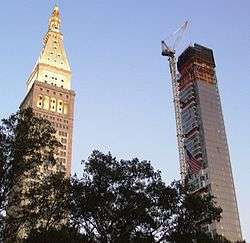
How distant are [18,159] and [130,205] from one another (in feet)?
31.4

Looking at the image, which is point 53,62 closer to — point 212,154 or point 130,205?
point 212,154

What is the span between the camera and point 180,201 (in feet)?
131

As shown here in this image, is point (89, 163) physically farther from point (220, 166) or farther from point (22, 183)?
point (220, 166)

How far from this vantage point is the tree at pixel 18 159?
3350cm

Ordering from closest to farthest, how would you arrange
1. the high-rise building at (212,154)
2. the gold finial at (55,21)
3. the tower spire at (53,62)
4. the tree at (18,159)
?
the tree at (18,159)
the tower spire at (53,62)
the high-rise building at (212,154)
the gold finial at (55,21)

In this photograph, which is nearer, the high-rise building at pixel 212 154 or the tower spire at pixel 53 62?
the tower spire at pixel 53 62

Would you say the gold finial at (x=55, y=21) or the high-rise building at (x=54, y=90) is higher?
the gold finial at (x=55, y=21)

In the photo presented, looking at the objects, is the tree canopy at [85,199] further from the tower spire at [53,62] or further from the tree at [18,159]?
the tower spire at [53,62]

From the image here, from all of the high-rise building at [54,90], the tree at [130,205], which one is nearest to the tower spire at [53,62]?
the high-rise building at [54,90]

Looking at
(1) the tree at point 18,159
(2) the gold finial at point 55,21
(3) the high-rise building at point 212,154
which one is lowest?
(1) the tree at point 18,159

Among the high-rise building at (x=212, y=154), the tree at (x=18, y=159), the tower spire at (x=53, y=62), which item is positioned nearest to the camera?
the tree at (x=18, y=159)

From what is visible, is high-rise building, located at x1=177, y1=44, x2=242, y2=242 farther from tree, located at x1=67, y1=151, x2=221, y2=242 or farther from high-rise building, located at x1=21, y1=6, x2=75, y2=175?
tree, located at x1=67, y1=151, x2=221, y2=242

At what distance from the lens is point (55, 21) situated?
559 ft

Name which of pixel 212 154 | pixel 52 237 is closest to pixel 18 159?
pixel 52 237
